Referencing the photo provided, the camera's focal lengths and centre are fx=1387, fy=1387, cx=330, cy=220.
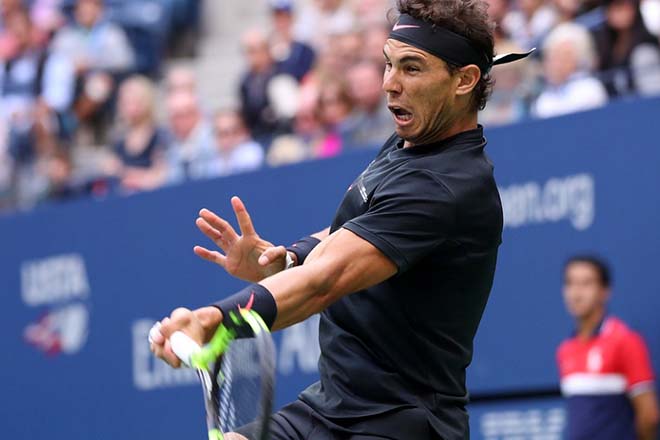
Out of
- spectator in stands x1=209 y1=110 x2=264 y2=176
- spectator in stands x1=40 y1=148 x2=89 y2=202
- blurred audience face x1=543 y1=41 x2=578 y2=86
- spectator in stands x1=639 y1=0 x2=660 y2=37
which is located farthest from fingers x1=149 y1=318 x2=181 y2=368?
spectator in stands x1=40 y1=148 x2=89 y2=202

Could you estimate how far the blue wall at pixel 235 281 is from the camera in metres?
7.32

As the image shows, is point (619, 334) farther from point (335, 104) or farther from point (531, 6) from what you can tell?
point (335, 104)

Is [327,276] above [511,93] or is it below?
below

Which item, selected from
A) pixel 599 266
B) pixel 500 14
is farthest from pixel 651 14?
pixel 599 266

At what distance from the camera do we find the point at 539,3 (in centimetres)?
900

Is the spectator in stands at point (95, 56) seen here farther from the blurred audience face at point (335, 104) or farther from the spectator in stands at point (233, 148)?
the blurred audience face at point (335, 104)

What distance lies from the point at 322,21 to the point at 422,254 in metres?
7.05

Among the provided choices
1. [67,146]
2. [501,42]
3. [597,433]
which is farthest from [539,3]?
[67,146]

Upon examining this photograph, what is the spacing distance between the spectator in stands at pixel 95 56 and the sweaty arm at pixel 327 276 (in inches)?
349

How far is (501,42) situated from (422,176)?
4.81 meters

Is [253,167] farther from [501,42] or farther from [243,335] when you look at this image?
[243,335]

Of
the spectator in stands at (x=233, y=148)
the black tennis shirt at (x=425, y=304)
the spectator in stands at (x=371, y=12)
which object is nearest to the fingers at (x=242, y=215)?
the black tennis shirt at (x=425, y=304)

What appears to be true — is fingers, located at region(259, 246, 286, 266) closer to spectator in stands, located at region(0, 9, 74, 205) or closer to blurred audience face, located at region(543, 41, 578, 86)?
blurred audience face, located at region(543, 41, 578, 86)

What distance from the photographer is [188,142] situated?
10609mm
